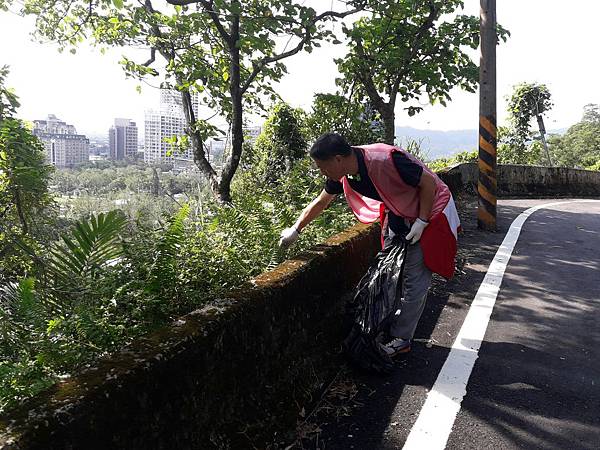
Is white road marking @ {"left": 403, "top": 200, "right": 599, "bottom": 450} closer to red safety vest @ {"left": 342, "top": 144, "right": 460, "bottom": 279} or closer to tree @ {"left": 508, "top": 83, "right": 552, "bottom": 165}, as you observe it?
red safety vest @ {"left": 342, "top": 144, "right": 460, "bottom": 279}

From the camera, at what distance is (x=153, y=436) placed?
1.85 meters

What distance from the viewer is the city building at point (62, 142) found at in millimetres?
10672

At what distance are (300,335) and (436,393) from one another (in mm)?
1010

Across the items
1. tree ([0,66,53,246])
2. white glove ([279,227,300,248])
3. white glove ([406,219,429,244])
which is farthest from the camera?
tree ([0,66,53,246])

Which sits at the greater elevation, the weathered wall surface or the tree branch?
the tree branch

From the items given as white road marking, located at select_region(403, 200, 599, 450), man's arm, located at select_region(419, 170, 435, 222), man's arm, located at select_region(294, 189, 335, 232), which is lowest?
white road marking, located at select_region(403, 200, 599, 450)

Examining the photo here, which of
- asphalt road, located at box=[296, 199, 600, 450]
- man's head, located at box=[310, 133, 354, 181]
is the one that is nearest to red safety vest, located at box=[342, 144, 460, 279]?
man's head, located at box=[310, 133, 354, 181]

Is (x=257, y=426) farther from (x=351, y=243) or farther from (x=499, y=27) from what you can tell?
(x=499, y=27)

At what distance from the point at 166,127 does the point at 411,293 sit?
735 cm

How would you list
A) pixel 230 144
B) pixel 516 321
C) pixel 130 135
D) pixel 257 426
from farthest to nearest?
pixel 130 135, pixel 230 144, pixel 516 321, pixel 257 426

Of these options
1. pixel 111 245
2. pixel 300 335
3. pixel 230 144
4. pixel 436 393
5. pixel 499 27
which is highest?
pixel 499 27

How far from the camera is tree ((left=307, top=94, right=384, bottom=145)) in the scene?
9602mm

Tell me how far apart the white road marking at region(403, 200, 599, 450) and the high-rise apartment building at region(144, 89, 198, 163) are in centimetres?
581

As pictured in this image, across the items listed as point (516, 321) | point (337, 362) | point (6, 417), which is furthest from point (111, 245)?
point (516, 321)
